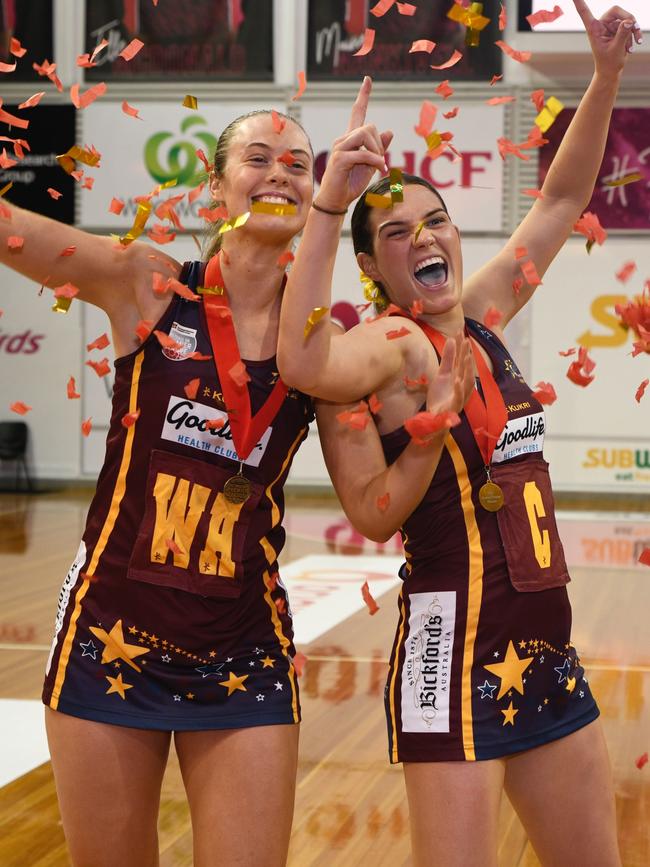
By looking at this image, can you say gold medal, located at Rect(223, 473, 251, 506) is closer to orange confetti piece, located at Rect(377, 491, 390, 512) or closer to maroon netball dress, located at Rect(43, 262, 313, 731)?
maroon netball dress, located at Rect(43, 262, 313, 731)

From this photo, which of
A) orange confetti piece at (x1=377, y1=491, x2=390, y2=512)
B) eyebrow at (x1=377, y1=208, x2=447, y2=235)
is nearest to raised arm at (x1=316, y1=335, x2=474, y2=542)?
orange confetti piece at (x1=377, y1=491, x2=390, y2=512)

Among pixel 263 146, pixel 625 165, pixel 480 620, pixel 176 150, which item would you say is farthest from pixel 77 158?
pixel 176 150

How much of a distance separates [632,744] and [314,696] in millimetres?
1242

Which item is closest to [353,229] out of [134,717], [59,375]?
[134,717]

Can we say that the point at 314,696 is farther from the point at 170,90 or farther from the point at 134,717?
the point at 170,90

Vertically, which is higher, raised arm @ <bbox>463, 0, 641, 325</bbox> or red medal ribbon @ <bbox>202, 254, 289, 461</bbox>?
raised arm @ <bbox>463, 0, 641, 325</bbox>

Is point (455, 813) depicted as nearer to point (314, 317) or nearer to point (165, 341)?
point (314, 317)

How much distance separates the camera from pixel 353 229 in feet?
7.43

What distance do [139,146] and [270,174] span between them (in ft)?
Result: 32.4

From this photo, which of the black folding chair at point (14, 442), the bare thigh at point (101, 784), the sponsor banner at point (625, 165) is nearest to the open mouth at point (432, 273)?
the bare thigh at point (101, 784)

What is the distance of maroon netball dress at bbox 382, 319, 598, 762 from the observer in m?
1.97

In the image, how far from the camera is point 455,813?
186 centimetres

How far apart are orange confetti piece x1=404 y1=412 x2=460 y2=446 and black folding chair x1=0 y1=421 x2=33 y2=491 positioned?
1013 centimetres

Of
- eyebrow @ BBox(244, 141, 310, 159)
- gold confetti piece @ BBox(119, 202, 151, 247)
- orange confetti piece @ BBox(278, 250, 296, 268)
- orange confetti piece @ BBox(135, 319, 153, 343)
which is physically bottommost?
orange confetti piece @ BBox(135, 319, 153, 343)
